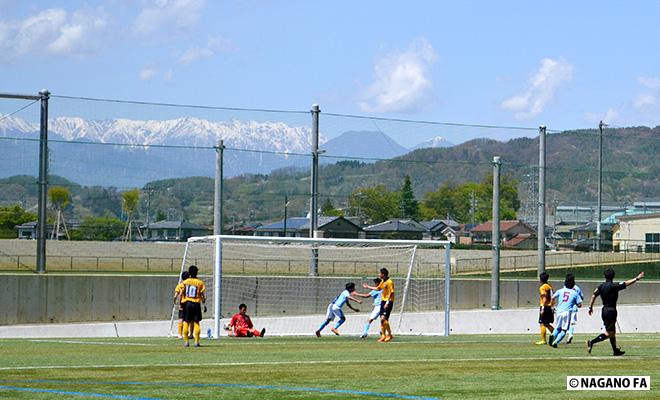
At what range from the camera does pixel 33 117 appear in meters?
32.2

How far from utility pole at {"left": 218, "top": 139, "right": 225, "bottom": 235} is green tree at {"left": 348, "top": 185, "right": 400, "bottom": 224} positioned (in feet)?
16.5

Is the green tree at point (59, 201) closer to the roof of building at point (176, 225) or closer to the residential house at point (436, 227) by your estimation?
the roof of building at point (176, 225)

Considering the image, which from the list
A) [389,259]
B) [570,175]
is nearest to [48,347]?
[389,259]

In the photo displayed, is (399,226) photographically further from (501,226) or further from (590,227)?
(590,227)

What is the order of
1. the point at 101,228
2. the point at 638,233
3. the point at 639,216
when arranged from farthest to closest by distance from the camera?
the point at 639,216, the point at 638,233, the point at 101,228

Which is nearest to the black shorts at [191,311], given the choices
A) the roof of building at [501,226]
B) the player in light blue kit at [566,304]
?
the player in light blue kit at [566,304]

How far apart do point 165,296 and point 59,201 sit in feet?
13.4

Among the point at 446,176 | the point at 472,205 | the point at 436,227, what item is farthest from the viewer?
the point at 472,205

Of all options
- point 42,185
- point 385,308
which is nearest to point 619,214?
point 385,308

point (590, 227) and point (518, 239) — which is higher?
point (590, 227)

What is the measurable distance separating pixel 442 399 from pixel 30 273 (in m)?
20.8

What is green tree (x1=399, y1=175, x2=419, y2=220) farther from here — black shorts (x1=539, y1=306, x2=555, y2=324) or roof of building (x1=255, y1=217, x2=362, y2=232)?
black shorts (x1=539, y1=306, x2=555, y2=324)

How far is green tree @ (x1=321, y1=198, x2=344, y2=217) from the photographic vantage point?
35.7 meters

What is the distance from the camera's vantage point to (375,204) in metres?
38.0
